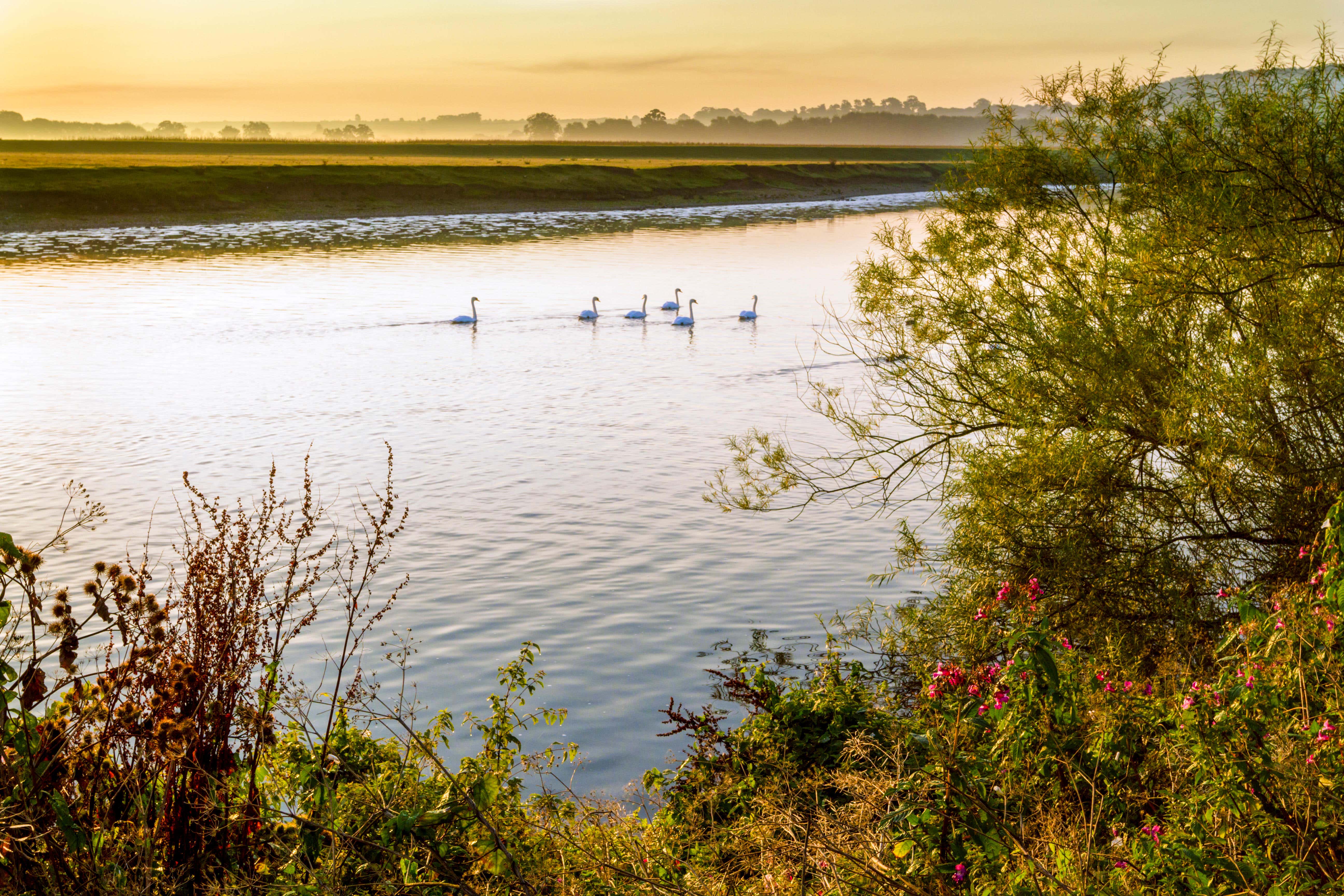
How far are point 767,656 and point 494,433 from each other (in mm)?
10772

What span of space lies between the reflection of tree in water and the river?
2.3 inches

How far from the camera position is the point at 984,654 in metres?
10.2

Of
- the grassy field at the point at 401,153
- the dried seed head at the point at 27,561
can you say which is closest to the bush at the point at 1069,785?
the dried seed head at the point at 27,561

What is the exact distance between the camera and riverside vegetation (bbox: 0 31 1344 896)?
4590 millimetres

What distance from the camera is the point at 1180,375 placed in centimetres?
1009

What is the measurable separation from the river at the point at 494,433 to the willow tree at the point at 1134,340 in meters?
2.18

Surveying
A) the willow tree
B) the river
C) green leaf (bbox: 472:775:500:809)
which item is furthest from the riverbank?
green leaf (bbox: 472:775:500:809)

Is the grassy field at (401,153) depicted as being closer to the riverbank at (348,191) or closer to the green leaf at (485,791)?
the riverbank at (348,191)

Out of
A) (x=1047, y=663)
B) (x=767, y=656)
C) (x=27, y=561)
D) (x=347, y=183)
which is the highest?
(x=347, y=183)

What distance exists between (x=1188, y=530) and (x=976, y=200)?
4.48 metres

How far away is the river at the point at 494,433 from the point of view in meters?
→ 11.6

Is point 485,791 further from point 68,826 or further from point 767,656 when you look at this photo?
point 767,656

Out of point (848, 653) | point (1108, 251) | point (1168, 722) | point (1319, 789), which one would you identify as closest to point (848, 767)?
point (1319, 789)

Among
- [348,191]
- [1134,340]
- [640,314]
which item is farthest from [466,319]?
[348,191]
